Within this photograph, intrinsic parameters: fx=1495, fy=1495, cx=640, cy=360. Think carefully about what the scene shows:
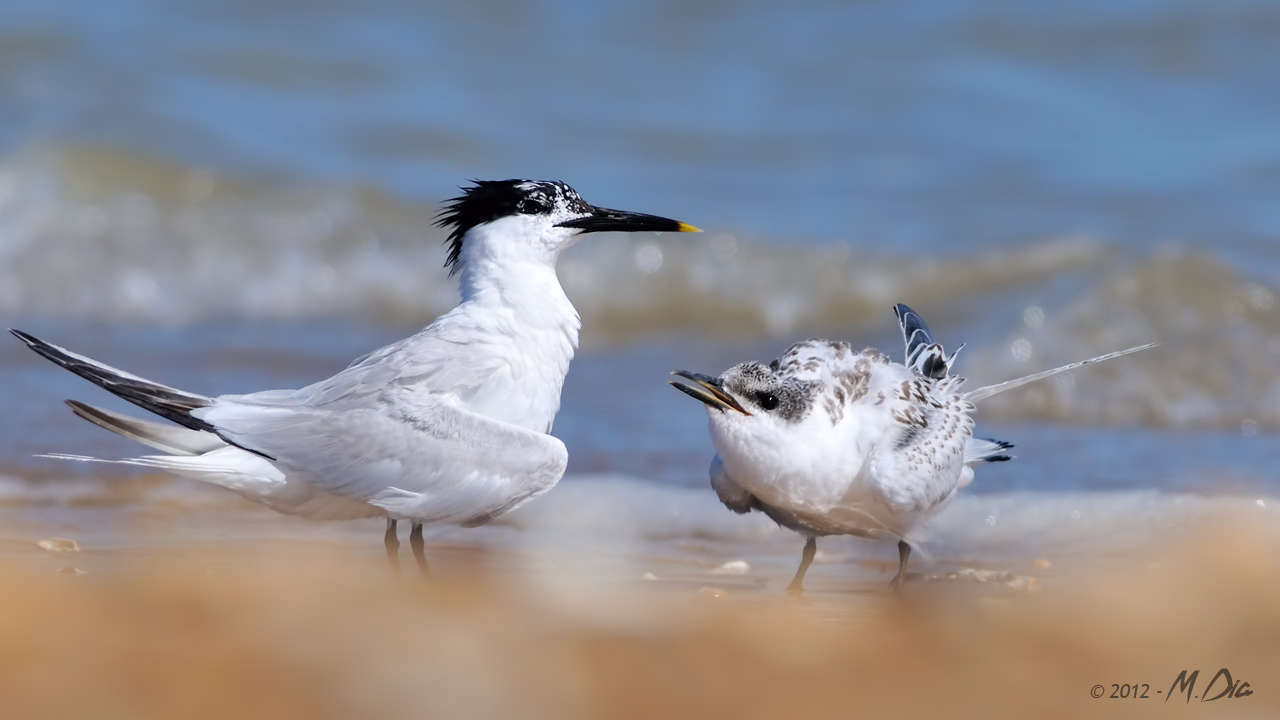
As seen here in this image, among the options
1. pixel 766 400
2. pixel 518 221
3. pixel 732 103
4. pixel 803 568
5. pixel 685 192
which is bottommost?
pixel 803 568

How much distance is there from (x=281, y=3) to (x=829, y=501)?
10.6 meters

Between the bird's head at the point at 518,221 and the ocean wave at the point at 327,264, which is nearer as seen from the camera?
the bird's head at the point at 518,221

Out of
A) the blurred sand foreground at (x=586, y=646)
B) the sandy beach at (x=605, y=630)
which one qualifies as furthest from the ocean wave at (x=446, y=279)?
the blurred sand foreground at (x=586, y=646)

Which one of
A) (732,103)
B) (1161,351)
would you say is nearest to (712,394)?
(1161,351)

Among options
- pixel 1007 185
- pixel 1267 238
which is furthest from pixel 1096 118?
pixel 1267 238

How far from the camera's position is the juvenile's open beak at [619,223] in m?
4.40

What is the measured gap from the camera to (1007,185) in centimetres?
1117

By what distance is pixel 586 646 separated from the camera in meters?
3.17

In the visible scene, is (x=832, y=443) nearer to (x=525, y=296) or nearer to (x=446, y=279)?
(x=525, y=296)

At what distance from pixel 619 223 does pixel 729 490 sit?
870mm

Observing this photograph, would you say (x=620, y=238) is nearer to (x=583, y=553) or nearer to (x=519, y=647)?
(x=583, y=553)

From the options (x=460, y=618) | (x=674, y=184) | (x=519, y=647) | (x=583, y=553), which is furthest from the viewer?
(x=674, y=184)

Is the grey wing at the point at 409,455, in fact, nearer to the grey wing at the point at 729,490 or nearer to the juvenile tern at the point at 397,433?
the juvenile tern at the point at 397,433

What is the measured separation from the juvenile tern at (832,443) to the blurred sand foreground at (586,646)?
0.87 ft
